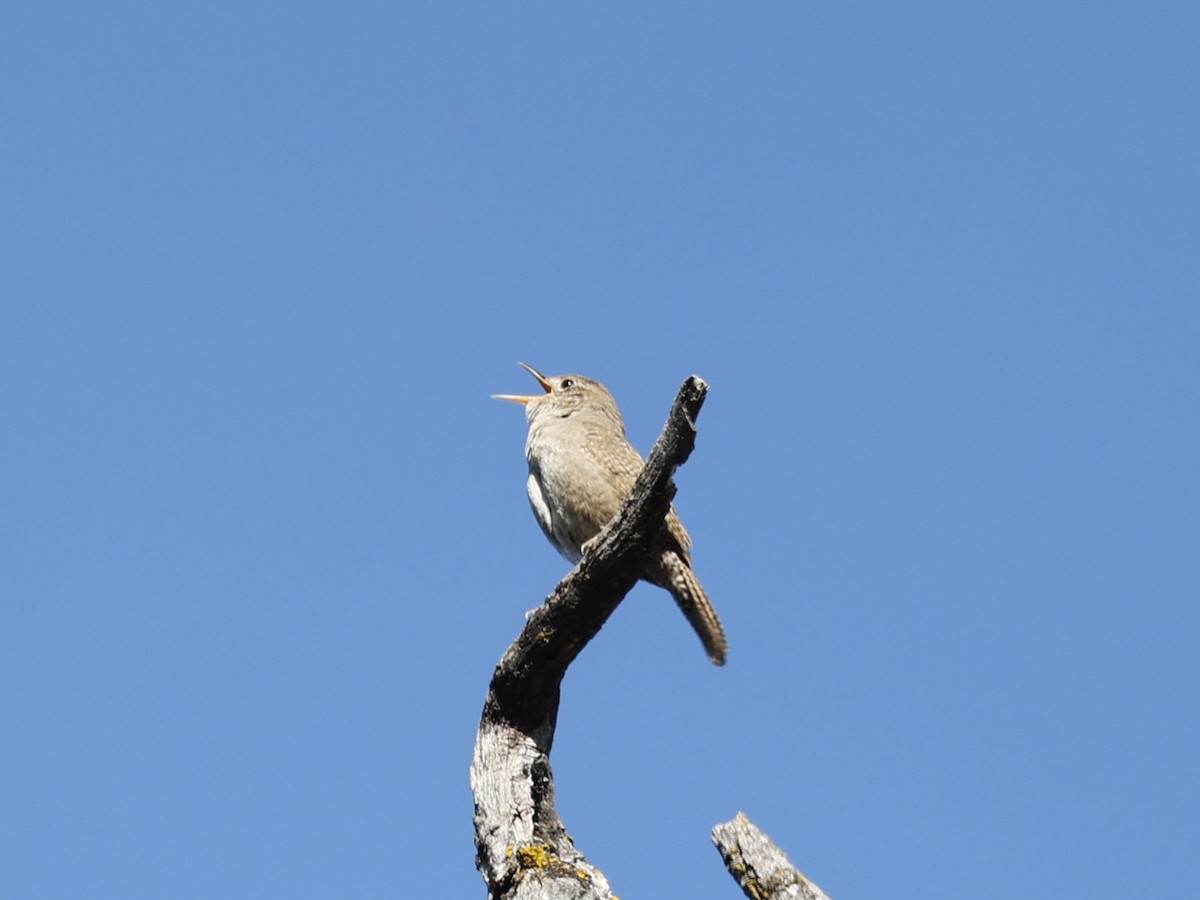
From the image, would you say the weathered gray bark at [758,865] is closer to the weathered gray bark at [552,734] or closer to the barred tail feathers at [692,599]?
the weathered gray bark at [552,734]

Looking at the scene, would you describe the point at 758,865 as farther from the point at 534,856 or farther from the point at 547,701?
the point at 547,701

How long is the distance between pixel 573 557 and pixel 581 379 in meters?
1.41

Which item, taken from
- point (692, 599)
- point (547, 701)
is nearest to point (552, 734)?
point (547, 701)

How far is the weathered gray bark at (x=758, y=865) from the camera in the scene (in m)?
5.41

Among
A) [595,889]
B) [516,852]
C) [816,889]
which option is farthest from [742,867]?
[516,852]

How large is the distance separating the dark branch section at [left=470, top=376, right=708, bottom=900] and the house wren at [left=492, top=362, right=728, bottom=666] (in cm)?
157

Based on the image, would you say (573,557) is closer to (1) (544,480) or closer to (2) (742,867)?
(1) (544,480)

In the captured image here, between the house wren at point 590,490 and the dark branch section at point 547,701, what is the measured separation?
5.14 feet

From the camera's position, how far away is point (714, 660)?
8.34 m

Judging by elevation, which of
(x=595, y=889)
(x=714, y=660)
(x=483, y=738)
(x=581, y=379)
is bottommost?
(x=595, y=889)

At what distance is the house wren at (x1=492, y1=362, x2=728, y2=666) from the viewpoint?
8.50 m

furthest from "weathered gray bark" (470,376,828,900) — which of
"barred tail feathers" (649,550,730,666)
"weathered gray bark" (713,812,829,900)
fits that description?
"barred tail feathers" (649,550,730,666)

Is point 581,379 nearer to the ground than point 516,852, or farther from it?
farther from it

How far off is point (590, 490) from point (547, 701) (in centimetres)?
215
